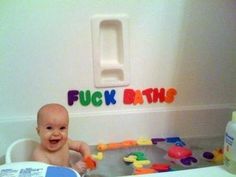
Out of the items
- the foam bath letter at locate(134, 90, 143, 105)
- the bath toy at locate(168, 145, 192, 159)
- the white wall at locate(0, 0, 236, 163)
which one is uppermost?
the white wall at locate(0, 0, 236, 163)

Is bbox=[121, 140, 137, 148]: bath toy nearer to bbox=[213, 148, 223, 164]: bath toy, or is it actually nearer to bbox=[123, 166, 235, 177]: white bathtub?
bbox=[213, 148, 223, 164]: bath toy

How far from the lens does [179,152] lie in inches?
44.0

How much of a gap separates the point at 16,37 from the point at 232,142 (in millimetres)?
823

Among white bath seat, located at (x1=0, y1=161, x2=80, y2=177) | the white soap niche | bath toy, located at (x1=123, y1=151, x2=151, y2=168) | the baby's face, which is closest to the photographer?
white bath seat, located at (x1=0, y1=161, x2=80, y2=177)

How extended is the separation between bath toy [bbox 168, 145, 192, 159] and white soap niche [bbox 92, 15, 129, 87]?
31 cm

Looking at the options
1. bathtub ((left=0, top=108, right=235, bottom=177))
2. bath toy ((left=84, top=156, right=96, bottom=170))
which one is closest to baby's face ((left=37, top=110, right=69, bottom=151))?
bath toy ((left=84, top=156, right=96, bottom=170))

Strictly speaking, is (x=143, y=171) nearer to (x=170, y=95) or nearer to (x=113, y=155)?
(x=113, y=155)

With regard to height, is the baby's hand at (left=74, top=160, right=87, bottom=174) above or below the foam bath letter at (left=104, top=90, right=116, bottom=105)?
below

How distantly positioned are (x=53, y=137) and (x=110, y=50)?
0.43 meters

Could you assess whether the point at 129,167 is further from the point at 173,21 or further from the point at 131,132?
the point at 173,21

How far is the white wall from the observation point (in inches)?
45.3

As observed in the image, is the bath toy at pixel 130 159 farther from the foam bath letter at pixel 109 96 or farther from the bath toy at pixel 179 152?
the foam bath letter at pixel 109 96

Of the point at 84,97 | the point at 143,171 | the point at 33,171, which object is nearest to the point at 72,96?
the point at 84,97

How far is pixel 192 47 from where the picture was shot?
4.16 ft
